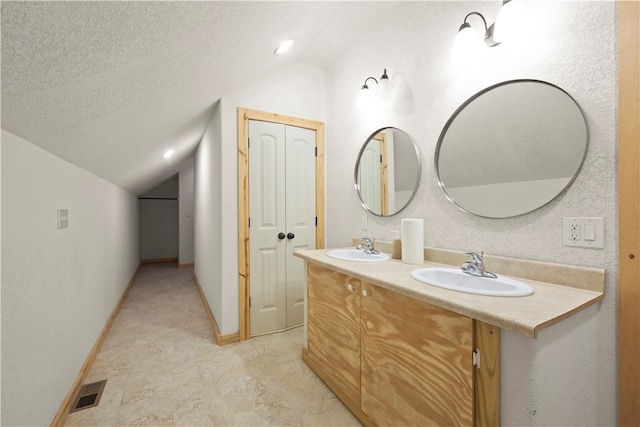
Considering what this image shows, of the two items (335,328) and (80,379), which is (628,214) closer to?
(335,328)

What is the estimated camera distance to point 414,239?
5.07 ft

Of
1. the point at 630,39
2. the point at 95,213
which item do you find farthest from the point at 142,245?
the point at 630,39

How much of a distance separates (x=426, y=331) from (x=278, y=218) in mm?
1720

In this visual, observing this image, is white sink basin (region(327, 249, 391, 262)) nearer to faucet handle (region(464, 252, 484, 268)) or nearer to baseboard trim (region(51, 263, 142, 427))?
faucet handle (region(464, 252, 484, 268))

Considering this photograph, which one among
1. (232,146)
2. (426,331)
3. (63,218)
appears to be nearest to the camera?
(426,331)

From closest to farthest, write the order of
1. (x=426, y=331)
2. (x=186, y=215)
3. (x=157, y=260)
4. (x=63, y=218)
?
(x=426, y=331), (x=63, y=218), (x=186, y=215), (x=157, y=260)

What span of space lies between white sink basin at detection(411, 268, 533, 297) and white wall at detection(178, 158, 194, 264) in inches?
207

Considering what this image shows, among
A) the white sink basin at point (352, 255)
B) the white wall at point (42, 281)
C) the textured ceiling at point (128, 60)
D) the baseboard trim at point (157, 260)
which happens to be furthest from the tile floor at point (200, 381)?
the baseboard trim at point (157, 260)

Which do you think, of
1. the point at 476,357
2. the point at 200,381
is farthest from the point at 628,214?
the point at 200,381

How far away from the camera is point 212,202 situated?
2764mm

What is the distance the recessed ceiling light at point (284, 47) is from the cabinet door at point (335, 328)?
159cm

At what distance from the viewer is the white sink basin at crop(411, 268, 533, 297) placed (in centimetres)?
98

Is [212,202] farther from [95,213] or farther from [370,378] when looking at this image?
[370,378]

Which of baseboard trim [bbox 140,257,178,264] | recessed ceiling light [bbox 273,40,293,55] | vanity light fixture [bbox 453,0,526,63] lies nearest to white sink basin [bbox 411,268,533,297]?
vanity light fixture [bbox 453,0,526,63]
